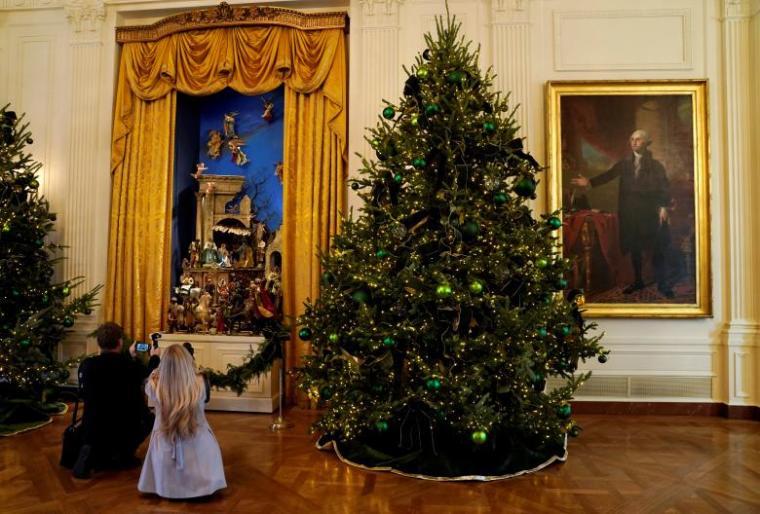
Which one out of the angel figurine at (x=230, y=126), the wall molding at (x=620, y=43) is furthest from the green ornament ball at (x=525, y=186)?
the angel figurine at (x=230, y=126)

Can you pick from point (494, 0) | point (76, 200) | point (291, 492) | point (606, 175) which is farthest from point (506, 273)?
point (76, 200)

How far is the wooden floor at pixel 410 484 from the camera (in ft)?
13.4

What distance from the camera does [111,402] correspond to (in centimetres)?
477

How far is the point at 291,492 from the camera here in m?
4.34

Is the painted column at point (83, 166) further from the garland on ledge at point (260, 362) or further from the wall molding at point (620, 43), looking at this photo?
the wall molding at point (620, 43)

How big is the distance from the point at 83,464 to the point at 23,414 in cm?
257

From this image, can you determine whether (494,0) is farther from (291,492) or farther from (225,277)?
(291,492)

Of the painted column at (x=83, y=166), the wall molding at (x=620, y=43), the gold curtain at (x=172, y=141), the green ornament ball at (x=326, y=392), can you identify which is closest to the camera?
the green ornament ball at (x=326, y=392)

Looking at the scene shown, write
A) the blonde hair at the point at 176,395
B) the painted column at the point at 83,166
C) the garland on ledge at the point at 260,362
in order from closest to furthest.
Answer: the blonde hair at the point at 176,395 → the garland on ledge at the point at 260,362 → the painted column at the point at 83,166

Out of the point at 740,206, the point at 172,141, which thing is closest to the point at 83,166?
the point at 172,141

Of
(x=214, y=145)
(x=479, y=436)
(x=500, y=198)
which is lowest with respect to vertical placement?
(x=479, y=436)

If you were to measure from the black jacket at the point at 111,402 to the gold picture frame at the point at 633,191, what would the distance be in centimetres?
502

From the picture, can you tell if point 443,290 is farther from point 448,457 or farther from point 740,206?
point 740,206

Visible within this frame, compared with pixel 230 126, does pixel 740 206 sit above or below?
below
